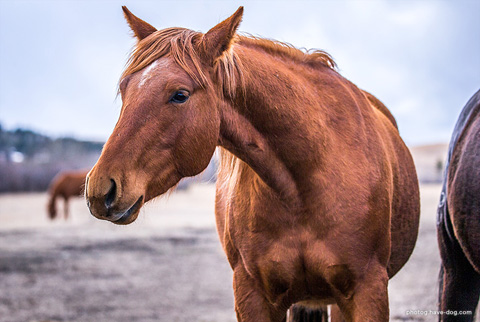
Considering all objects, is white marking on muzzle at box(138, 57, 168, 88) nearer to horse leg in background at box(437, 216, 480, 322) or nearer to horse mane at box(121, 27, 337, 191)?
horse mane at box(121, 27, 337, 191)

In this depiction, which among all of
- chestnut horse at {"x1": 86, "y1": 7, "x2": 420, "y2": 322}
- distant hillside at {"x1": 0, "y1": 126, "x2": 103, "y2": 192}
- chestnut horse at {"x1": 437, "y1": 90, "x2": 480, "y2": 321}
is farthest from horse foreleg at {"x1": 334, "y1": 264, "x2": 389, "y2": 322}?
distant hillside at {"x1": 0, "y1": 126, "x2": 103, "y2": 192}

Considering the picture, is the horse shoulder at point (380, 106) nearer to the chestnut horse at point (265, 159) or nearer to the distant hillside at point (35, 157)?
the chestnut horse at point (265, 159)

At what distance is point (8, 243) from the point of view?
468 inches

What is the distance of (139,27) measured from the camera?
246 centimetres

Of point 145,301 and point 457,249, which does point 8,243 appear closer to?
point 145,301

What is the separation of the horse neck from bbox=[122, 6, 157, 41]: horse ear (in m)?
0.51

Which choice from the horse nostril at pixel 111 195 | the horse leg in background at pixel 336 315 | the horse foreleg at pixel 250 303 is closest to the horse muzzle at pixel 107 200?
the horse nostril at pixel 111 195

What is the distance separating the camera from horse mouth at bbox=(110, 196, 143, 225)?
1918 millimetres

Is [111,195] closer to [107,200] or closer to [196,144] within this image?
[107,200]

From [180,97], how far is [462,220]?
200 centimetres

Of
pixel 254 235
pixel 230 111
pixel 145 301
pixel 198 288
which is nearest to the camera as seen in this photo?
pixel 230 111

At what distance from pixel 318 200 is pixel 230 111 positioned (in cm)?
62

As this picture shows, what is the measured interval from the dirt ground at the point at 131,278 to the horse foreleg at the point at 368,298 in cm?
111

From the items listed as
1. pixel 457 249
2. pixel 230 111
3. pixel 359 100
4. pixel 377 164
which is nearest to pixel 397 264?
pixel 457 249
